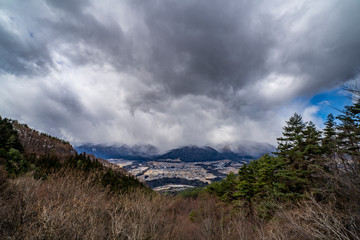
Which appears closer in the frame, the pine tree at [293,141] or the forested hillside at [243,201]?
the forested hillside at [243,201]

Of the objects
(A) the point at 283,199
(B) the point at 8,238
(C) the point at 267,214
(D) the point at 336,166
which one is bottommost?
(C) the point at 267,214

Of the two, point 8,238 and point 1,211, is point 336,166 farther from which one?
point 1,211

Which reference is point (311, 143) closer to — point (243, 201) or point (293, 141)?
point (293, 141)

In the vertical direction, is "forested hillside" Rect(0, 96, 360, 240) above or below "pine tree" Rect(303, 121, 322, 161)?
below

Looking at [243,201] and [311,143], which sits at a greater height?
[311,143]

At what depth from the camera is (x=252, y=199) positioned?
3050 cm

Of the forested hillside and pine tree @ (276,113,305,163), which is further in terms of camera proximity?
pine tree @ (276,113,305,163)

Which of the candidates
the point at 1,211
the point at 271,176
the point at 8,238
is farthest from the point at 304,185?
the point at 1,211

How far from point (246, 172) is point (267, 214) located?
371 inches

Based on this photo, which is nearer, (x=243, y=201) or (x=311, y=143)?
(x=311, y=143)

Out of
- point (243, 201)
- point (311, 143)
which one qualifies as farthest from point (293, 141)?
point (243, 201)

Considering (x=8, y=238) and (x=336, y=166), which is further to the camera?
(x=336, y=166)

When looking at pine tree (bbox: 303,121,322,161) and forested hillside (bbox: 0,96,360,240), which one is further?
pine tree (bbox: 303,121,322,161)

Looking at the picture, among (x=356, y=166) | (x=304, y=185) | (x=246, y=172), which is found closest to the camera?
(x=356, y=166)
